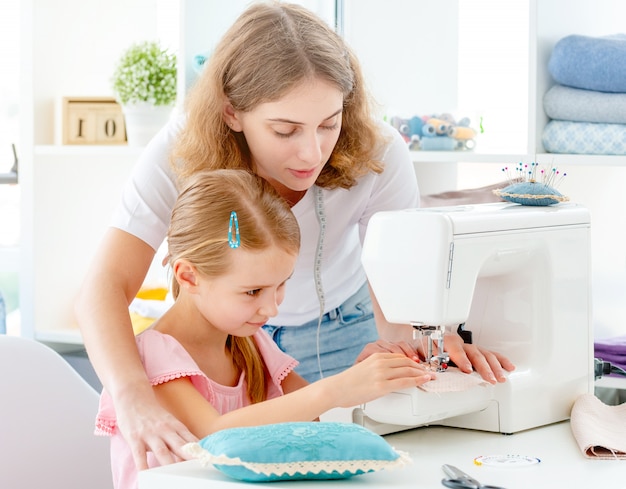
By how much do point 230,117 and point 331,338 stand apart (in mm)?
533

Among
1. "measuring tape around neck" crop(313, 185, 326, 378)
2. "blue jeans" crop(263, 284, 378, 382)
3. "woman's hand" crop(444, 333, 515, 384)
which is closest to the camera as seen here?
"woman's hand" crop(444, 333, 515, 384)

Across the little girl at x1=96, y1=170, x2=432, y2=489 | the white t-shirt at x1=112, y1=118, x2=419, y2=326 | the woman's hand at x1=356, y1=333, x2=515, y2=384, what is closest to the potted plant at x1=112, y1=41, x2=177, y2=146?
the white t-shirt at x1=112, y1=118, x2=419, y2=326

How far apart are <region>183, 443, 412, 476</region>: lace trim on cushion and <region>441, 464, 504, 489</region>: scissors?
0.16 feet

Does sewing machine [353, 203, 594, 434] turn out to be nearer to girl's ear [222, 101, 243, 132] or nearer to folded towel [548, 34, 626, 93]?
girl's ear [222, 101, 243, 132]

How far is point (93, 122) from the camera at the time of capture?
3.14 m

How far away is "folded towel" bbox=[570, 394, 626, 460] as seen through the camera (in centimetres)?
130

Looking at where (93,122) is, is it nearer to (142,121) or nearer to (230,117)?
(142,121)

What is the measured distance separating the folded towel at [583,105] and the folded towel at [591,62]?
0.06 feet

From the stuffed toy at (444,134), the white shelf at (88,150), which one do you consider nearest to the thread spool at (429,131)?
the stuffed toy at (444,134)

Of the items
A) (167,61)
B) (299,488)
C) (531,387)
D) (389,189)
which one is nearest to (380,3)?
(167,61)

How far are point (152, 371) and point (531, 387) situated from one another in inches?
21.2

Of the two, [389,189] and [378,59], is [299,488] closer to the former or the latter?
[389,189]

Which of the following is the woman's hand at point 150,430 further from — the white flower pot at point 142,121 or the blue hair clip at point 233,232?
the white flower pot at point 142,121

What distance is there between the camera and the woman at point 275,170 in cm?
148
